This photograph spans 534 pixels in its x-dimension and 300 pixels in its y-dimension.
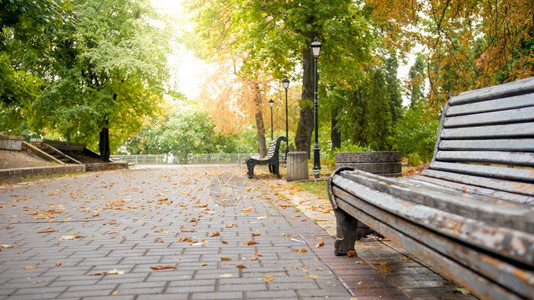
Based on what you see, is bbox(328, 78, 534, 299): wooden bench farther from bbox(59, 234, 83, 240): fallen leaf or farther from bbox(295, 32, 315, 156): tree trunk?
bbox(295, 32, 315, 156): tree trunk

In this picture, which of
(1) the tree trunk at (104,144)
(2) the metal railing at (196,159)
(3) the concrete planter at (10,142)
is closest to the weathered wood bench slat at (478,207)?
(3) the concrete planter at (10,142)

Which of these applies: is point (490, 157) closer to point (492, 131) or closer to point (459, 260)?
point (492, 131)

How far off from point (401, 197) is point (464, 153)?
1.59m

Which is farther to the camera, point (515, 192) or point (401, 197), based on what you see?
point (515, 192)

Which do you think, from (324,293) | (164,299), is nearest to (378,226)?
(324,293)

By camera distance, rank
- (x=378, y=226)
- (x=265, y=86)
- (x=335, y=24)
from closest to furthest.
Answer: (x=378, y=226) < (x=335, y=24) < (x=265, y=86)

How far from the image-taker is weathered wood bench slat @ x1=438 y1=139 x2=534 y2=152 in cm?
257

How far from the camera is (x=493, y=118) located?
9.86ft

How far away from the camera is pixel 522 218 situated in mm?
1104

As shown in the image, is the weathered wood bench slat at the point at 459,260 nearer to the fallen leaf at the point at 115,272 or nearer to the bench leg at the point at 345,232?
the bench leg at the point at 345,232

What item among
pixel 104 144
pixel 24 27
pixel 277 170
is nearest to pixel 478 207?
pixel 277 170

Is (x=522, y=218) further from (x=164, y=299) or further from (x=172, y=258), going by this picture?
(x=172, y=258)

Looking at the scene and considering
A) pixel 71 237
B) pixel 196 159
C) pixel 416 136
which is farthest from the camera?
pixel 196 159

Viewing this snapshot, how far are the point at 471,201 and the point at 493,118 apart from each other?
1.92 metres
